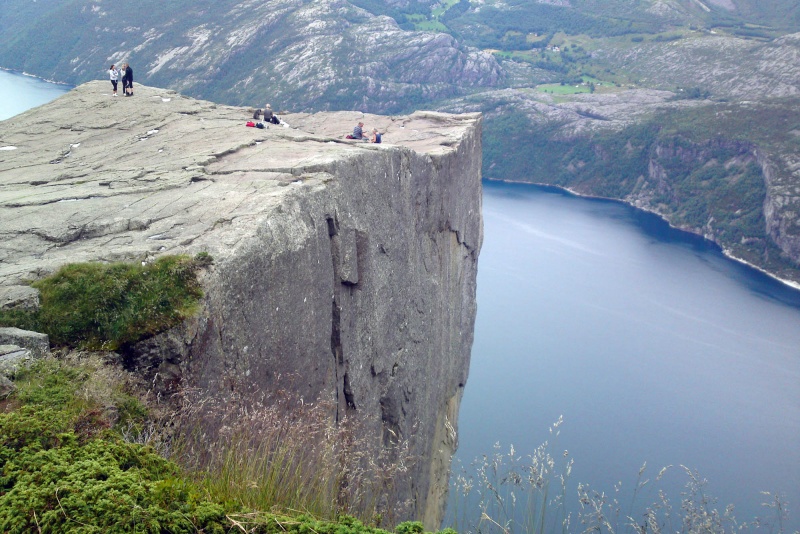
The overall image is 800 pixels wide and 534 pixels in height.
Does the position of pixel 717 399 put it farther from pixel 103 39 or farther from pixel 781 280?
pixel 103 39

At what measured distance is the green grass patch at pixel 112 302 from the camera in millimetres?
6648

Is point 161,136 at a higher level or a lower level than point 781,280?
higher

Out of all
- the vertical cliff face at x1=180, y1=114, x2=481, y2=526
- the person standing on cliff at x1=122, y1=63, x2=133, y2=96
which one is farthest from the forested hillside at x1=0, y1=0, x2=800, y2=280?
the vertical cliff face at x1=180, y1=114, x2=481, y2=526

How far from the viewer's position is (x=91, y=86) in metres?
21.7

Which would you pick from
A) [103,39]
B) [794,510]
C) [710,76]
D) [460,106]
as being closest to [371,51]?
[460,106]

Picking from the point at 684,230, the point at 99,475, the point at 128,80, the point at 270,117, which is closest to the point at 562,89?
the point at 684,230

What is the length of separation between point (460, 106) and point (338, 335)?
81534 millimetres

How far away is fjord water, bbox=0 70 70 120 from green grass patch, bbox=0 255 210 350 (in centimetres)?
3318

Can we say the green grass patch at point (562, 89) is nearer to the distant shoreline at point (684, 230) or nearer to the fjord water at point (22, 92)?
the distant shoreline at point (684, 230)

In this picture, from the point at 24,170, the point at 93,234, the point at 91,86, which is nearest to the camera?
the point at 93,234

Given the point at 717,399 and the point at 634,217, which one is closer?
the point at 717,399

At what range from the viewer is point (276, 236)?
8.20 m

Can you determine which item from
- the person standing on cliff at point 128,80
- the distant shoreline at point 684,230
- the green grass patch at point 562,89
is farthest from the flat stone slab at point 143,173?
the green grass patch at point 562,89

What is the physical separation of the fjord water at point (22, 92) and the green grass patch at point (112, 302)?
1306 inches
